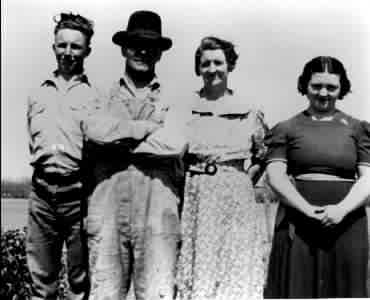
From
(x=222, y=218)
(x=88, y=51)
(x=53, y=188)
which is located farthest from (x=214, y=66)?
(x=53, y=188)

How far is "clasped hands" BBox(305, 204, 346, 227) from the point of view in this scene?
286cm

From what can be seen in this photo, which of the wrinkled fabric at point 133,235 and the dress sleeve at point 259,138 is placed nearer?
the wrinkled fabric at point 133,235

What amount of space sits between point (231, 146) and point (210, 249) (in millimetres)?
498

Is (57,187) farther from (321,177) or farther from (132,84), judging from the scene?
(321,177)

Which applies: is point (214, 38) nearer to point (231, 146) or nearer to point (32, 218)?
point (231, 146)

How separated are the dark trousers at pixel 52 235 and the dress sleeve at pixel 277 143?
95cm

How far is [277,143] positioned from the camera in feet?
9.78

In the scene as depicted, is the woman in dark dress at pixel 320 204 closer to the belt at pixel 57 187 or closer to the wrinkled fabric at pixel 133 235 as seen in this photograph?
the wrinkled fabric at pixel 133 235

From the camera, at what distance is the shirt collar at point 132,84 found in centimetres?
291

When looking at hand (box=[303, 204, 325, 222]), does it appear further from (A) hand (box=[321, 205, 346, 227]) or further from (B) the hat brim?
(B) the hat brim

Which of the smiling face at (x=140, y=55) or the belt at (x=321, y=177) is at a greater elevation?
the smiling face at (x=140, y=55)

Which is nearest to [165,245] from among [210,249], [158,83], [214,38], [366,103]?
[210,249]

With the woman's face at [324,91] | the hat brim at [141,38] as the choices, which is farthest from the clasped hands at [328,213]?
the hat brim at [141,38]

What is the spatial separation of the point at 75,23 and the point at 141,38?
1.07 ft
